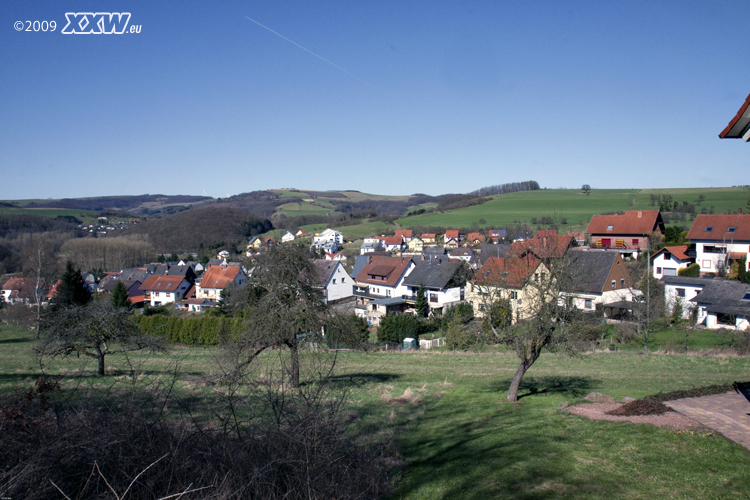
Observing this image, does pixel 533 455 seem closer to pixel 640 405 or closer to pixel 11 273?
pixel 640 405

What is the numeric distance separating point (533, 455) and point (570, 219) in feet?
290

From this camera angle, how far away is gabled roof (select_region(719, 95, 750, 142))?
18.3 feet

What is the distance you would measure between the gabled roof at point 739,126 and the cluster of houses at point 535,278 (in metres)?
6.36

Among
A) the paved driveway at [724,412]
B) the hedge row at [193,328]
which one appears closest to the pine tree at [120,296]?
the hedge row at [193,328]

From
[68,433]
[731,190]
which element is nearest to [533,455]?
[68,433]

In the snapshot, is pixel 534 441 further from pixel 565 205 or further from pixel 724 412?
pixel 565 205

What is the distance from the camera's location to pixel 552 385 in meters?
15.4

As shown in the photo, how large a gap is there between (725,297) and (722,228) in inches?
623

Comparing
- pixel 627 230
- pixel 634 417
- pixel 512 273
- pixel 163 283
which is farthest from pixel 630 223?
pixel 163 283

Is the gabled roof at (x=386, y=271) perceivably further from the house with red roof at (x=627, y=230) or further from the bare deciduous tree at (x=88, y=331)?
the bare deciduous tree at (x=88, y=331)

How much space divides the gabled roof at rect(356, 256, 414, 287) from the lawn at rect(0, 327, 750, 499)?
2996 cm

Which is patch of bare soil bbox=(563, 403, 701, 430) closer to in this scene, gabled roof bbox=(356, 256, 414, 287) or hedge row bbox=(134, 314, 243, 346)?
hedge row bbox=(134, 314, 243, 346)

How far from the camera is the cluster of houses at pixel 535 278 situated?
43.3ft

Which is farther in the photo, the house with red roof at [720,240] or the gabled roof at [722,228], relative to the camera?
the gabled roof at [722,228]
